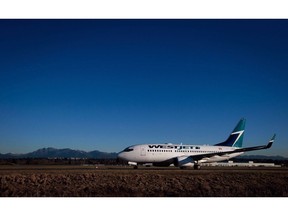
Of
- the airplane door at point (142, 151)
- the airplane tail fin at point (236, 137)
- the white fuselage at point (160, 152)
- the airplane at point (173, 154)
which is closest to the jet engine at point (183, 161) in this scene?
the airplane at point (173, 154)

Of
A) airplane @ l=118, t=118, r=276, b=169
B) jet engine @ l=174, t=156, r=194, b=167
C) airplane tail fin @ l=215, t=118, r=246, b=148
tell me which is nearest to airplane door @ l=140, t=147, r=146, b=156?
airplane @ l=118, t=118, r=276, b=169

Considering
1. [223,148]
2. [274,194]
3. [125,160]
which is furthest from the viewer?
[223,148]

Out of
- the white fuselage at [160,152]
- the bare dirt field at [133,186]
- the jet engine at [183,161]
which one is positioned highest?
the white fuselage at [160,152]

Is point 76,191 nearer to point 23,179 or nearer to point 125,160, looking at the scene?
point 23,179

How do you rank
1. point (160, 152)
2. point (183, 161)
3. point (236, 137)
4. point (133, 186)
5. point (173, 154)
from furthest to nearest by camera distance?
point (236, 137), point (173, 154), point (160, 152), point (183, 161), point (133, 186)

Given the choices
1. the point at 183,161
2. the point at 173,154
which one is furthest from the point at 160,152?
the point at 183,161

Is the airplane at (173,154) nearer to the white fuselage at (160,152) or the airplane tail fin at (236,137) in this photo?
the white fuselage at (160,152)

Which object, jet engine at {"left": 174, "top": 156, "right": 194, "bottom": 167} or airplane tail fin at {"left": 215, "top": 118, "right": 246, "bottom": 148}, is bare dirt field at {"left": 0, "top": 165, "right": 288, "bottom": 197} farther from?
airplane tail fin at {"left": 215, "top": 118, "right": 246, "bottom": 148}

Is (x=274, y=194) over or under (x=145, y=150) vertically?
under

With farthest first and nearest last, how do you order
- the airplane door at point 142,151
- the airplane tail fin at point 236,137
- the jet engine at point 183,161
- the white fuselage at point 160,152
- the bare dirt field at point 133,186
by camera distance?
the airplane tail fin at point 236,137, the jet engine at point 183,161, the airplane door at point 142,151, the white fuselage at point 160,152, the bare dirt field at point 133,186

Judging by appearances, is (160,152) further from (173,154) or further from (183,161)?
(183,161)

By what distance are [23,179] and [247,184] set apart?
1293 centimetres

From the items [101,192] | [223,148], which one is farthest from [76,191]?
[223,148]

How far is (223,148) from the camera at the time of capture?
42.2m
